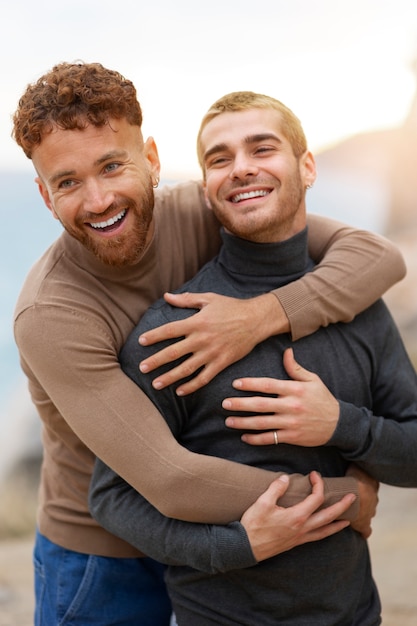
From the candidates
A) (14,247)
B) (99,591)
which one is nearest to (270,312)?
(99,591)

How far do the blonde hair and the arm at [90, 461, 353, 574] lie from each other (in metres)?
0.72

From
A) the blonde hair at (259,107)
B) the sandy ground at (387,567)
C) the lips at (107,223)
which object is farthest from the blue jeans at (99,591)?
the sandy ground at (387,567)

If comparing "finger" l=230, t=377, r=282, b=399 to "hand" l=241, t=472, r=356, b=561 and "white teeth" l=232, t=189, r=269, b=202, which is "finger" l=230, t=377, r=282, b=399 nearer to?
"hand" l=241, t=472, r=356, b=561

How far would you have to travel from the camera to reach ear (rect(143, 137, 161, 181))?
1.62 meters

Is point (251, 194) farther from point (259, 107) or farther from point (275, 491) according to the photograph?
point (275, 491)

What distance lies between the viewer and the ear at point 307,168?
1.68 meters

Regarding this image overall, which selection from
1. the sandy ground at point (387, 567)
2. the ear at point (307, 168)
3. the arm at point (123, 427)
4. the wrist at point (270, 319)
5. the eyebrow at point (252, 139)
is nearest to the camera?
the arm at point (123, 427)

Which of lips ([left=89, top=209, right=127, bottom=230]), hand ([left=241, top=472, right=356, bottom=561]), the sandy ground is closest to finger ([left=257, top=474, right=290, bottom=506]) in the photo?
hand ([left=241, top=472, right=356, bottom=561])

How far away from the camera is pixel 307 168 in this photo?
172 centimetres

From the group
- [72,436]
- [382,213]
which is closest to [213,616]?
[72,436]

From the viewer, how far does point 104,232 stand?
1493 mm

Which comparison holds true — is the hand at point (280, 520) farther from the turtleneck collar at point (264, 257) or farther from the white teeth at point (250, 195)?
the white teeth at point (250, 195)

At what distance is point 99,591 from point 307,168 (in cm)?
104

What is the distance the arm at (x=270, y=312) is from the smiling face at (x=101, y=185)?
154 mm
